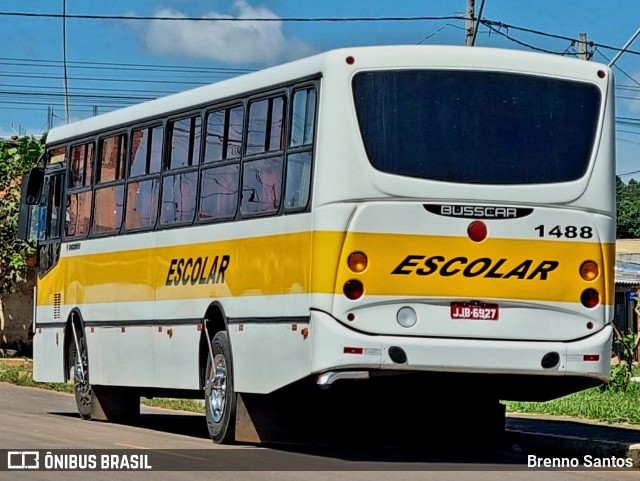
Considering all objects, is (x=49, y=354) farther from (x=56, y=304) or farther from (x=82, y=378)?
(x=82, y=378)

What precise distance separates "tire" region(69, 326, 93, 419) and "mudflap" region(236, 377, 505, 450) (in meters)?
4.08

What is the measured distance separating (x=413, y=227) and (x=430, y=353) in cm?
108

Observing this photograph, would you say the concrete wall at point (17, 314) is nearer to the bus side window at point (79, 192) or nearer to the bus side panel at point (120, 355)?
the bus side window at point (79, 192)

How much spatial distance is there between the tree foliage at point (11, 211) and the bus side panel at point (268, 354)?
80.6 ft

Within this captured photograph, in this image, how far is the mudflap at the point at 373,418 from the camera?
14828mm

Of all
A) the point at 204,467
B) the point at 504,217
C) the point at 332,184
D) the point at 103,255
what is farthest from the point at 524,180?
the point at 103,255

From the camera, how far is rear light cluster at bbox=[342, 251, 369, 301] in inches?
508

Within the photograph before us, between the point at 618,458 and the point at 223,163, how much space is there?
4.76m

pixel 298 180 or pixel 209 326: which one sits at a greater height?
pixel 298 180

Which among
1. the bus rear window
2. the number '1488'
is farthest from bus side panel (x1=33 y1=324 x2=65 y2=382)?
the number '1488'

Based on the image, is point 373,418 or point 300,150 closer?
point 300,150

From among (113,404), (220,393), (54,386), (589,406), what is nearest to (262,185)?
(220,393)

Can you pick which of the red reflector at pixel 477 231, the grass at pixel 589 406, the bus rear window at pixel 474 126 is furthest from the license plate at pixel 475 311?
the grass at pixel 589 406

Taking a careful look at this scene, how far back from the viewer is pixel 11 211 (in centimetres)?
3931
